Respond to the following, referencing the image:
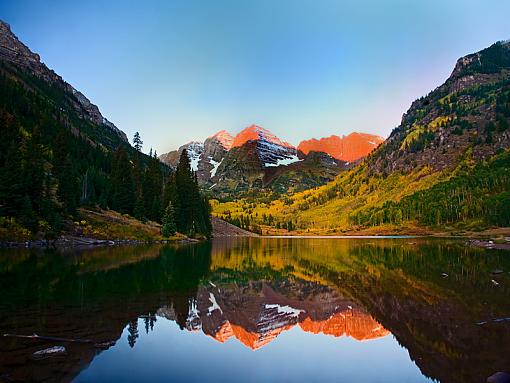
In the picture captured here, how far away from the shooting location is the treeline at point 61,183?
249 feet

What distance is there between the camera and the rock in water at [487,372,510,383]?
42.2 feet

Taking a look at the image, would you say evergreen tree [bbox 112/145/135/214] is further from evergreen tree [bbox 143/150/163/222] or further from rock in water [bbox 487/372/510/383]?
rock in water [bbox 487/372/510/383]

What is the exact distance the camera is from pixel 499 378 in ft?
42.8

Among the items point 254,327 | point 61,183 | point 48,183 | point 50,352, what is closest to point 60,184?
point 61,183

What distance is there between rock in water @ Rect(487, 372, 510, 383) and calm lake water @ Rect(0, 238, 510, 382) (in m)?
0.52

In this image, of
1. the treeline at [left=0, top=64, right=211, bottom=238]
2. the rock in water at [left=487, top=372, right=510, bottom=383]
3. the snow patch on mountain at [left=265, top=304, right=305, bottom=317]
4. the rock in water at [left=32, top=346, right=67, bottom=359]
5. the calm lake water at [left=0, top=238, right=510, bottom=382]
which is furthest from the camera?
the treeline at [left=0, top=64, right=211, bottom=238]

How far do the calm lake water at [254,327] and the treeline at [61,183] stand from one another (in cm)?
4445

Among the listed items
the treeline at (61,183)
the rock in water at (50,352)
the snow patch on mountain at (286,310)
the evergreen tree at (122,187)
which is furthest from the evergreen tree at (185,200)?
the rock in water at (50,352)

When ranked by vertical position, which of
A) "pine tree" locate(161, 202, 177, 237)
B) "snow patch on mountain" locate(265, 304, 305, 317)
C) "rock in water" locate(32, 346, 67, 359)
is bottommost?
"snow patch on mountain" locate(265, 304, 305, 317)

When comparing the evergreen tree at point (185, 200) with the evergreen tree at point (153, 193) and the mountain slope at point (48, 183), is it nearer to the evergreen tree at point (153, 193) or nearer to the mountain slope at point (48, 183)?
the evergreen tree at point (153, 193)

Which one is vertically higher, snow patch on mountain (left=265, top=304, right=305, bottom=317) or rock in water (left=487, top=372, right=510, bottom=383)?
rock in water (left=487, top=372, right=510, bottom=383)

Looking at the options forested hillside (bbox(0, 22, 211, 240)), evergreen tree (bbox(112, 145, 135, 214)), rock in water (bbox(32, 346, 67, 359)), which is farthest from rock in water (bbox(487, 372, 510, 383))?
evergreen tree (bbox(112, 145, 135, 214))

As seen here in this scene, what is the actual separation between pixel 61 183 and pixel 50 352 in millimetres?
82745

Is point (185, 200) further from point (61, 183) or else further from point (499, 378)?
point (499, 378)
